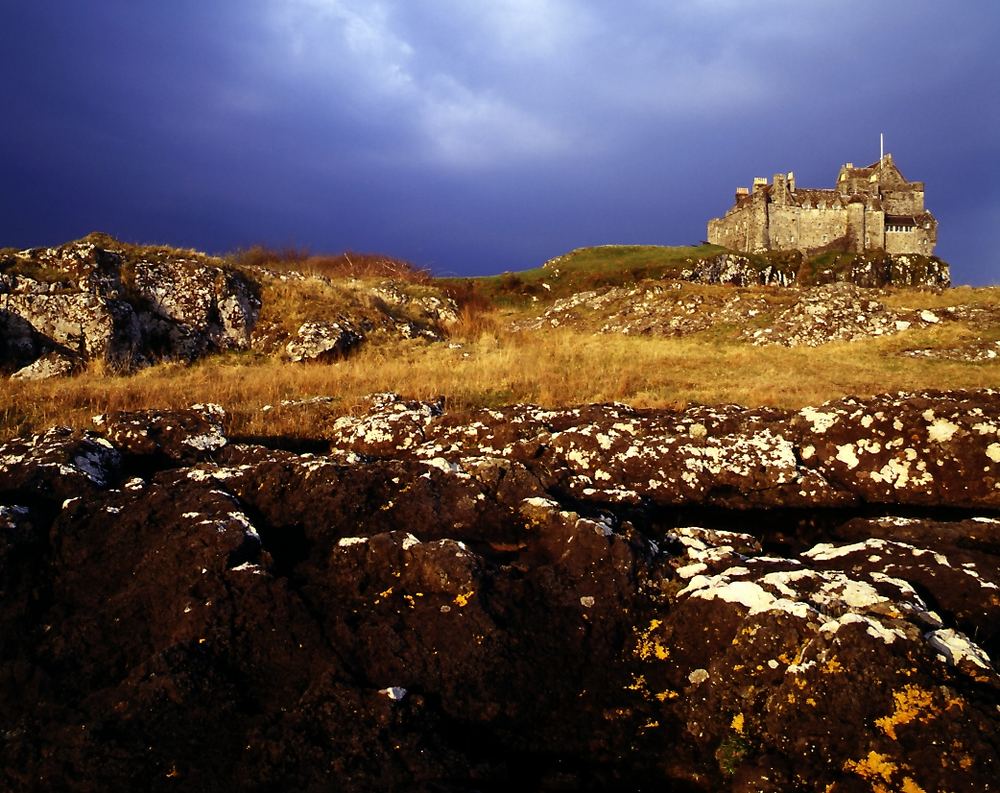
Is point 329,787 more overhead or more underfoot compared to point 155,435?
more underfoot

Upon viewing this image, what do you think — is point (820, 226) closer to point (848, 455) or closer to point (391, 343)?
Answer: point (391, 343)

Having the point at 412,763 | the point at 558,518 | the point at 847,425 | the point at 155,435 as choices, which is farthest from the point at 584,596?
the point at 155,435

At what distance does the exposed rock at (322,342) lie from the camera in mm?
17234

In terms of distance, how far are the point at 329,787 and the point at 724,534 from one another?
3.28 metres

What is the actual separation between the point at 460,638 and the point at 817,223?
74.3 meters

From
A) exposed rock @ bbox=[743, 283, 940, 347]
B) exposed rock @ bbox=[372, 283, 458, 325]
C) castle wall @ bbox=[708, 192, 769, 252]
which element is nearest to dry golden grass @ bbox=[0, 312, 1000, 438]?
exposed rock @ bbox=[743, 283, 940, 347]

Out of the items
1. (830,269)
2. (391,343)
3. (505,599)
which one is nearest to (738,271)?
(830,269)

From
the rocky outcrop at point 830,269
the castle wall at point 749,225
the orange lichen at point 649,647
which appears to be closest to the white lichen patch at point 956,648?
the orange lichen at point 649,647

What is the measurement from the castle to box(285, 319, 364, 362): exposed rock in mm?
56234

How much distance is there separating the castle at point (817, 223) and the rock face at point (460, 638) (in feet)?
220

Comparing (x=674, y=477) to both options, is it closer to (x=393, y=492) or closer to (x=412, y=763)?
(x=393, y=492)

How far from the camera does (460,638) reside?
3361 millimetres

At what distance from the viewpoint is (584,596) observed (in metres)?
3.70

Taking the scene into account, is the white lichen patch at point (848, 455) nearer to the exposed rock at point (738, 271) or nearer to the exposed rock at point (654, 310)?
the exposed rock at point (654, 310)
